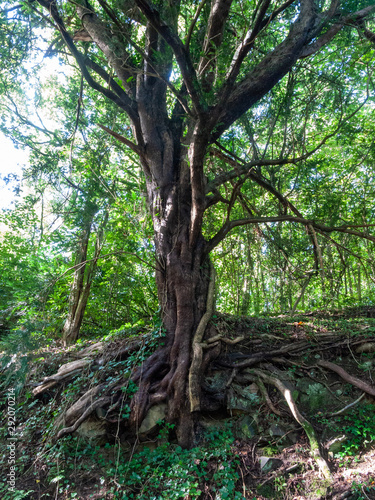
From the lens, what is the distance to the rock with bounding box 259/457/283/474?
3.02m

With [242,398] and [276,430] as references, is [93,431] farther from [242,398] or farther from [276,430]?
[276,430]

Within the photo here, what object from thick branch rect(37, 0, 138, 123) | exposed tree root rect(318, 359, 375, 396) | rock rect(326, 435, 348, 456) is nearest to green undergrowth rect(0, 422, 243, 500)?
rock rect(326, 435, 348, 456)

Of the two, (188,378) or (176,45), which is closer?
(176,45)

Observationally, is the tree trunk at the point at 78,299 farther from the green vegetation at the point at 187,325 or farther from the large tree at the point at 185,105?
the large tree at the point at 185,105

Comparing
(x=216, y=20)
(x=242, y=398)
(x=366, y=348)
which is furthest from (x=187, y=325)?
(x=216, y=20)

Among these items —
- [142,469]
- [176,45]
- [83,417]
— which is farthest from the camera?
[83,417]

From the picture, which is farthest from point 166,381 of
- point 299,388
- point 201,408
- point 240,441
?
point 299,388

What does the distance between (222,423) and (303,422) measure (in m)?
0.98

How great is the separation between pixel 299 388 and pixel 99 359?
2799 millimetres

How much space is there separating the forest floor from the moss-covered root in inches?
1.3

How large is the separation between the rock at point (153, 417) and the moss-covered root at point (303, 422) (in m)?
1.30

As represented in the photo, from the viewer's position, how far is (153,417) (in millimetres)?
3590

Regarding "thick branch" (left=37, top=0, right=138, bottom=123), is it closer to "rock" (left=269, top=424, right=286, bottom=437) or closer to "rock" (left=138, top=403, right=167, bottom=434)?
"rock" (left=138, top=403, right=167, bottom=434)

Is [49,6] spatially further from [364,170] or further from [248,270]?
[364,170]
